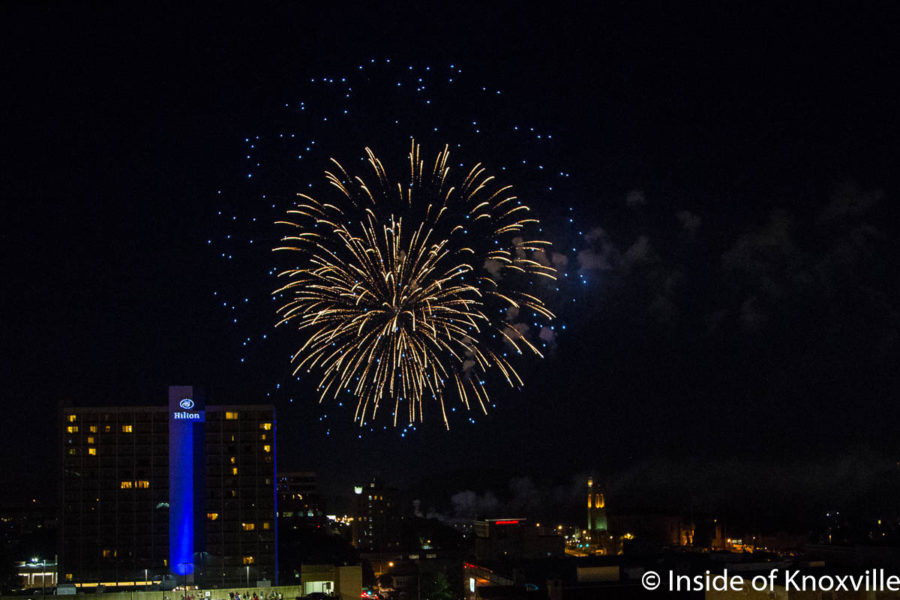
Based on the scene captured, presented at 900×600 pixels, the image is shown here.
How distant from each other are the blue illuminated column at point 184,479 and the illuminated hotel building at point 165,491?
68 millimetres

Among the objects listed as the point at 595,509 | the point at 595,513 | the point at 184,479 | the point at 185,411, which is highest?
the point at 185,411

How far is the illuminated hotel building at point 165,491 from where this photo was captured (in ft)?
228

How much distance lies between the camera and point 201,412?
71000 mm

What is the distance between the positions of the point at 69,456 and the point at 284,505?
59682mm

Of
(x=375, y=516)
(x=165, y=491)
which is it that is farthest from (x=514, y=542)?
(x=375, y=516)

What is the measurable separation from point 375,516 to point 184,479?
4898cm

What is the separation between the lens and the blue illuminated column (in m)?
69.5

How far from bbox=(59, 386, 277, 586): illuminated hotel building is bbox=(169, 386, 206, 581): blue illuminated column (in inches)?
2.7

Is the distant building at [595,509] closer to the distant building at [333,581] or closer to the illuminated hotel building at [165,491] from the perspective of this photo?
the illuminated hotel building at [165,491]
